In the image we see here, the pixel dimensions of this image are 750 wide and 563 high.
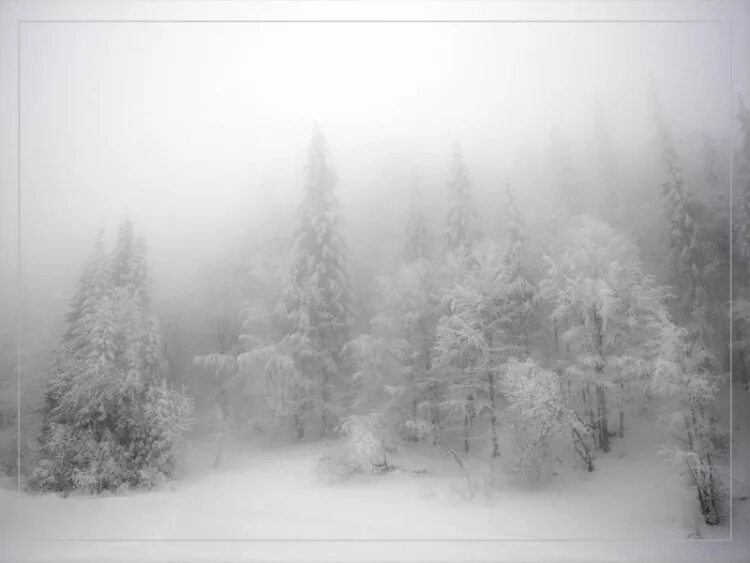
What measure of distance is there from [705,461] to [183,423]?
998 cm

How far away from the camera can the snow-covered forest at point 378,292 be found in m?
8.17

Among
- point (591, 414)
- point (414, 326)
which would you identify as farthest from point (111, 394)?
point (591, 414)

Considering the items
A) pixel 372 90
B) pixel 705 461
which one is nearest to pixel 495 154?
pixel 372 90

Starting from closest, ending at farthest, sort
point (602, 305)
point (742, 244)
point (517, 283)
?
point (742, 244) < point (602, 305) < point (517, 283)

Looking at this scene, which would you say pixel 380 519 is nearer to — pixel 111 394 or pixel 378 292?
pixel 378 292

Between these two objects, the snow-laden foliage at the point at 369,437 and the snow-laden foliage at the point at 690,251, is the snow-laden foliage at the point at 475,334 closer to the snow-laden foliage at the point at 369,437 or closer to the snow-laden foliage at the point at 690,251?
the snow-laden foliage at the point at 369,437

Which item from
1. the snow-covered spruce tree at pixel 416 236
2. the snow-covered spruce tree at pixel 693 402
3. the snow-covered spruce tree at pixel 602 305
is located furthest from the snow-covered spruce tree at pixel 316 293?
the snow-covered spruce tree at pixel 693 402

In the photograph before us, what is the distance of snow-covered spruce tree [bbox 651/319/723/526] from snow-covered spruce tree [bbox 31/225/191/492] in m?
9.39

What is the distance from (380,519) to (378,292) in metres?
4.37

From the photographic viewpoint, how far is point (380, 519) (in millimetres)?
8062

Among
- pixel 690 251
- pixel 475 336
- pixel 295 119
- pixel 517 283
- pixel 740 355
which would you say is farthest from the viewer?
pixel 295 119

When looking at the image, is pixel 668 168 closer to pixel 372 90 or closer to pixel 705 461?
pixel 705 461

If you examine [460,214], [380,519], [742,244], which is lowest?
[380,519]

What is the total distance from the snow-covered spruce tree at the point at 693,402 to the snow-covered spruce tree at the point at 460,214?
414cm
